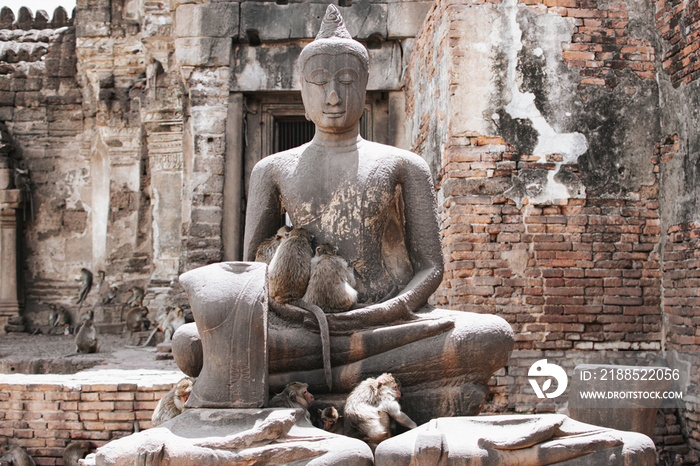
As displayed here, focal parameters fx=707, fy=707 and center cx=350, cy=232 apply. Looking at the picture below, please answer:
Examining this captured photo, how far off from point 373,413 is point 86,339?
716cm

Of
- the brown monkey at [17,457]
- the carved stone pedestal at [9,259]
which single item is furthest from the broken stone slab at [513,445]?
the carved stone pedestal at [9,259]

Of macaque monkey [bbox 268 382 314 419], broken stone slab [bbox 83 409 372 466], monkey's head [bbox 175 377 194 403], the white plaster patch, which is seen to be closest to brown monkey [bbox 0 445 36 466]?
monkey's head [bbox 175 377 194 403]

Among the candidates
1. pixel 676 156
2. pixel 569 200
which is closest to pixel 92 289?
pixel 569 200

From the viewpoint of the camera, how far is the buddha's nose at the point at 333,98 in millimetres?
3664

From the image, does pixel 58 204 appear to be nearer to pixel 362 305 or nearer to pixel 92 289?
pixel 92 289

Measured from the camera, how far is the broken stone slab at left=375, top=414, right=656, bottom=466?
2521 millimetres

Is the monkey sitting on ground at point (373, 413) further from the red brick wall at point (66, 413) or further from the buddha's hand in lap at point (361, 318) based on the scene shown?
the red brick wall at point (66, 413)

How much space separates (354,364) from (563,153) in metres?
4.02

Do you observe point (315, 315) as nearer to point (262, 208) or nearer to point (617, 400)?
point (262, 208)

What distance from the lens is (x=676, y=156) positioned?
6.34m

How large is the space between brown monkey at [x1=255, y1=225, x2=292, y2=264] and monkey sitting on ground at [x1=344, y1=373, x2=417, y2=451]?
0.95 m

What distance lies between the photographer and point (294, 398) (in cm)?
301

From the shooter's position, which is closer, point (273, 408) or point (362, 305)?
point (273, 408)

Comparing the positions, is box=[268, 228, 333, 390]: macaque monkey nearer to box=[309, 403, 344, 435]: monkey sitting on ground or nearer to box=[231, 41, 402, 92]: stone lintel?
box=[309, 403, 344, 435]: monkey sitting on ground
